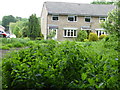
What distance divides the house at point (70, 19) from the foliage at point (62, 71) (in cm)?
948

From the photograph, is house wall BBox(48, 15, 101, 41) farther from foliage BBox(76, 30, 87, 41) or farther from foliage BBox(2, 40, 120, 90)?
foliage BBox(2, 40, 120, 90)

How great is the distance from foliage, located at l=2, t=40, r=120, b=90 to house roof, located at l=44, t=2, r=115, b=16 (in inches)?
380

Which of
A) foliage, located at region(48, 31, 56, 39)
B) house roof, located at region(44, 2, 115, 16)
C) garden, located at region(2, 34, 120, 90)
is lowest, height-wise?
garden, located at region(2, 34, 120, 90)

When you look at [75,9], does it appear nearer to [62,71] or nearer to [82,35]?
[82,35]

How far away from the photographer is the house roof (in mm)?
11070

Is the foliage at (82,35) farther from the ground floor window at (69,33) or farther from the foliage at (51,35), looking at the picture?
the foliage at (51,35)

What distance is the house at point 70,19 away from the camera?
35.9 feet

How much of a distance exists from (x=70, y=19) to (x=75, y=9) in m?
0.62

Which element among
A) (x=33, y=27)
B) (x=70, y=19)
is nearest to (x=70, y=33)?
(x=70, y=19)

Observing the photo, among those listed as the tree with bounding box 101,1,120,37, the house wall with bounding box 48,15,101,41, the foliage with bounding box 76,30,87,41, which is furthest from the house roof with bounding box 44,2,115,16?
the tree with bounding box 101,1,120,37

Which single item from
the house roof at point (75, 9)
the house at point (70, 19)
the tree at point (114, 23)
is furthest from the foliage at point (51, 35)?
the tree at point (114, 23)

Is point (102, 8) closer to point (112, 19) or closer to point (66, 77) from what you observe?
point (112, 19)

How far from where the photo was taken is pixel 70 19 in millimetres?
11305

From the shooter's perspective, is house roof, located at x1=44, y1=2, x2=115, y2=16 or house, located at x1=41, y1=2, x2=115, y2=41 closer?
house, located at x1=41, y1=2, x2=115, y2=41
